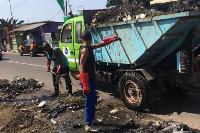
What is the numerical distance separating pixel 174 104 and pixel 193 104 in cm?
43

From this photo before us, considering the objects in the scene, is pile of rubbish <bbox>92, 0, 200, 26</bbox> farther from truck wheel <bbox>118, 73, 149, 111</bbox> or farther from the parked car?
the parked car

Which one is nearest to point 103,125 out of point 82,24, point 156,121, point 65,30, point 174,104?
point 156,121

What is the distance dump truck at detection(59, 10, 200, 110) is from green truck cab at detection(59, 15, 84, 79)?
1.00m

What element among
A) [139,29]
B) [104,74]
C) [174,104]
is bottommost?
[174,104]

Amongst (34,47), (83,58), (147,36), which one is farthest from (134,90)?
(34,47)

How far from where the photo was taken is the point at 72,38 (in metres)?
7.91

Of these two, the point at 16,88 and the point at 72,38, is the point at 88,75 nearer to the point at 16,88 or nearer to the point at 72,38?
→ the point at 72,38

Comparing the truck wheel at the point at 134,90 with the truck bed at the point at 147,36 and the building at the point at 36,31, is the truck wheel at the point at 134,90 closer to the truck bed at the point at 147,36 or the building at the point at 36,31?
the truck bed at the point at 147,36

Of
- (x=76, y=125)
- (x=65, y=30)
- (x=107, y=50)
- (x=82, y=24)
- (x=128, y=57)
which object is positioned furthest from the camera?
(x=65, y=30)

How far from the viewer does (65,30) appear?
8.35 m

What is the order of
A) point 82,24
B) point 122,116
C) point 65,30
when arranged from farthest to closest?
point 65,30 → point 82,24 → point 122,116

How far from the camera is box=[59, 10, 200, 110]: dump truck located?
197 inches

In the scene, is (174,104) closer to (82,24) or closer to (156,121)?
(156,121)

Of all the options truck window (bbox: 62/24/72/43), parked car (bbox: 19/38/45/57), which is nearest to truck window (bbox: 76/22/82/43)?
truck window (bbox: 62/24/72/43)
